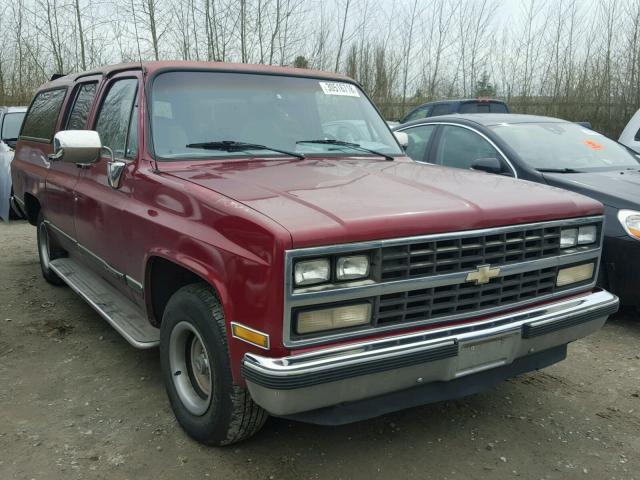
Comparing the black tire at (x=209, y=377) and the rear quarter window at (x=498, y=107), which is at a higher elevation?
the rear quarter window at (x=498, y=107)

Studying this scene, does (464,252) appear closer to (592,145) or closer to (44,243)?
(592,145)

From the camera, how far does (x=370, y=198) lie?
2.64 metres

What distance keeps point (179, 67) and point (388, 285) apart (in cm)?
207

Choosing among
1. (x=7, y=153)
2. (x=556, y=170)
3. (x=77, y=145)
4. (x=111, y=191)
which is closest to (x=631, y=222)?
(x=556, y=170)

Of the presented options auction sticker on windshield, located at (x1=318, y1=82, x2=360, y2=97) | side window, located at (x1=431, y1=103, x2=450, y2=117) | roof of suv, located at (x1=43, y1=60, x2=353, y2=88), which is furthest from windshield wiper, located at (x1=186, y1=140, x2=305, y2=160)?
side window, located at (x1=431, y1=103, x2=450, y2=117)

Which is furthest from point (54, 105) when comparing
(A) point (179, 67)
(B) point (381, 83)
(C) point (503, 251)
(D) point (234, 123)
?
(B) point (381, 83)

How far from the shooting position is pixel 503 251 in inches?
105

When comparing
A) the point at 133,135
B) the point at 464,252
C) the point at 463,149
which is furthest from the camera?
the point at 463,149

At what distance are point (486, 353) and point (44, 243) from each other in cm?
445

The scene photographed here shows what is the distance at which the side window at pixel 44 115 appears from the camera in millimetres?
5055

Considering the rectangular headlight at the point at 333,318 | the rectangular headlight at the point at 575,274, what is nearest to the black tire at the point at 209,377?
the rectangular headlight at the point at 333,318

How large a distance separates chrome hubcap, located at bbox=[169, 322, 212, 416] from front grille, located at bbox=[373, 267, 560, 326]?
99 cm

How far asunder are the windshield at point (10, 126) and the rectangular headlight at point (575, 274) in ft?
30.5

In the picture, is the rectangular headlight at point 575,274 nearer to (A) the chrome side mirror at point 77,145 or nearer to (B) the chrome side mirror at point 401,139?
(B) the chrome side mirror at point 401,139
